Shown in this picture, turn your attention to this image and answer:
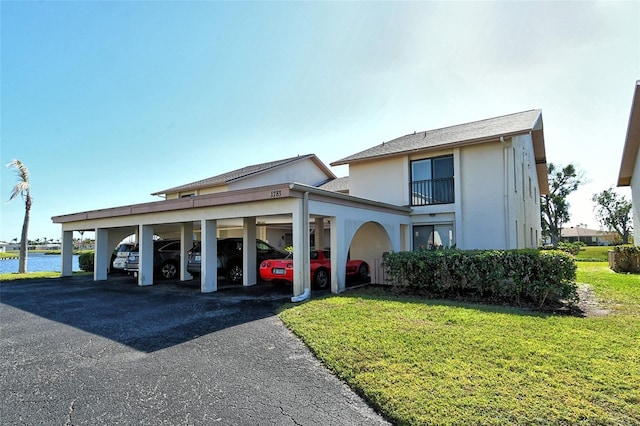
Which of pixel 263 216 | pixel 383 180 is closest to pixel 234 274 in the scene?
pixel 263 216

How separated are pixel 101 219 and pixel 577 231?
3491 inches

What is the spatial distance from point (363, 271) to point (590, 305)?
6.70 meters

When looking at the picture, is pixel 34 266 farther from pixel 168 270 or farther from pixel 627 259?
pixel 627 259

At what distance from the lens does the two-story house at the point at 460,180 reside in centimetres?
1252

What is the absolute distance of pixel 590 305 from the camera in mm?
7398

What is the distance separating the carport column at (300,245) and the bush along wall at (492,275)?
7.96 ft

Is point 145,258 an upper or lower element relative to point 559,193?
lower

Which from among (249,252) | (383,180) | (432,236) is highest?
(383,180)

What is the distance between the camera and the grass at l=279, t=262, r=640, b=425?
3.09 metres

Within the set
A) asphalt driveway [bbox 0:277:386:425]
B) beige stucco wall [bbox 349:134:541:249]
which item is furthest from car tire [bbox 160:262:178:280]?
beige stucco wall [bbox 349:134:541:249]

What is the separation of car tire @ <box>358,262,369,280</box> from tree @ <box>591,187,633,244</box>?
148ft

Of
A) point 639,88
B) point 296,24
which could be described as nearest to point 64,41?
point 296,24

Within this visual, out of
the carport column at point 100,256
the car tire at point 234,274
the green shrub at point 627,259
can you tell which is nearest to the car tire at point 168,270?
the carport column at point 100,256

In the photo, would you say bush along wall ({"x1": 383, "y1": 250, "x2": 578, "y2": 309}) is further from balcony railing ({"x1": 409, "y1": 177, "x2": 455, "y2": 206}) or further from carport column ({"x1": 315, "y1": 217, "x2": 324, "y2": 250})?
balcony railing ({"x1": 409, "y1": 177, "x2": 455, "y2": 206})
